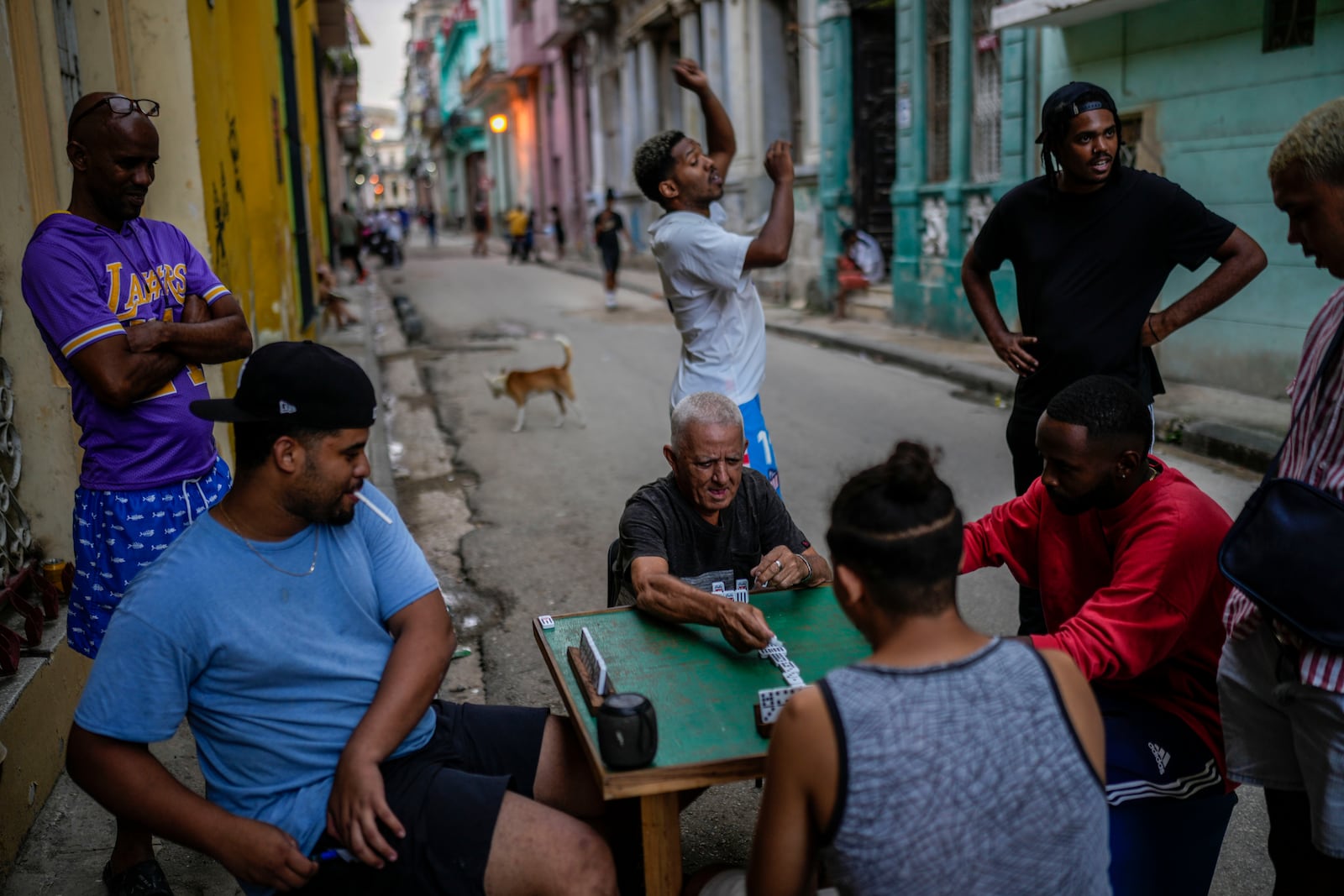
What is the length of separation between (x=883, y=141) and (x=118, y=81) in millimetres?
11572

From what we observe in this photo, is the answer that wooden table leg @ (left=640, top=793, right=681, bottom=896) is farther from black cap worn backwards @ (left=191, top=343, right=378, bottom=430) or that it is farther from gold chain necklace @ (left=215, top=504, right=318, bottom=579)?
black cap worn backwards @ (left=191, top=343, right=378, bottom=430)

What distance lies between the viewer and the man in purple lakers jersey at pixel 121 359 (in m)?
2.86

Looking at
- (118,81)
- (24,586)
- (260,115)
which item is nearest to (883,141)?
(260,115)

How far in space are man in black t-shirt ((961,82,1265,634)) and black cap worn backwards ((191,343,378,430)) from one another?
7.21 ft

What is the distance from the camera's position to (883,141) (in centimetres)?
1513

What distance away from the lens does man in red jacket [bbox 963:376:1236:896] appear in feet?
7.83

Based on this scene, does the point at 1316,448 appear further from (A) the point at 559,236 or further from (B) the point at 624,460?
(A) the point at 559,236

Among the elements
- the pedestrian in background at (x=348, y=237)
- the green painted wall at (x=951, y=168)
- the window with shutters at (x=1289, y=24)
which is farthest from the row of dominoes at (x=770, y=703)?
the pedestrian in background at (x=348, y=237)

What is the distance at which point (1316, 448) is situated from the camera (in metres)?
2.20

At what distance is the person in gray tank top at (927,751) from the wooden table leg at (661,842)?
0.44m

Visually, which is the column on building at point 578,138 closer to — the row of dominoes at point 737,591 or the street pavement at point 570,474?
the street pavement at point 570,474

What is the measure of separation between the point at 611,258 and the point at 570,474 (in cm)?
1105

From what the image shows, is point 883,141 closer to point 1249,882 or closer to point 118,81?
point 118,81

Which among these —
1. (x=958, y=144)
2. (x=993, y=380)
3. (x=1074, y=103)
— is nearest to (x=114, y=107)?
(x=1074, y=103)
